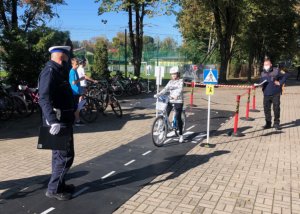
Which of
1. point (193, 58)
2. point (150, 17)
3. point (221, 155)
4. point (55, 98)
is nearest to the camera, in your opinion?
point (55, 98)

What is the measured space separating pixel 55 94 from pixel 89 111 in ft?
20.8

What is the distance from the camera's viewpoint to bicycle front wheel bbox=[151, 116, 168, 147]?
797 centimetres

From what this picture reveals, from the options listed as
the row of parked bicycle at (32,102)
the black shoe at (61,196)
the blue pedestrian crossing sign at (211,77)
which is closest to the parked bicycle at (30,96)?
the row of parked bicycle at (32,102)

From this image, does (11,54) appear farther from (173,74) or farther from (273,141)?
(273,141)

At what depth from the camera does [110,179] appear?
231 inches

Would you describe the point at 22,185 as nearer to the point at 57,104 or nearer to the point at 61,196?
the point at 61,196

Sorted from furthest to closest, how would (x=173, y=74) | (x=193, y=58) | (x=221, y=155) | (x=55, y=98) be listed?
(x=193, y=58) < (x=173, y=74) < (x=221, y=155) < (x=55, y=98)

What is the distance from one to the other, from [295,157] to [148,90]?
537 inches

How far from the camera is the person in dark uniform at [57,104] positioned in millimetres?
4523

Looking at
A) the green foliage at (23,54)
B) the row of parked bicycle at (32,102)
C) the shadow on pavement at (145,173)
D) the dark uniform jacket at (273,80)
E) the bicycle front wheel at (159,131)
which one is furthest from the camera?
the green foliage at (23,54)

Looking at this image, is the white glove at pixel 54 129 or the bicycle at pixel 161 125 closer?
the white glove at pixel 54 129

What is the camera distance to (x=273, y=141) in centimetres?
901

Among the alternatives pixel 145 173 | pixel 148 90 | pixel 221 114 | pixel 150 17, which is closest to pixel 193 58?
pixel 150 17

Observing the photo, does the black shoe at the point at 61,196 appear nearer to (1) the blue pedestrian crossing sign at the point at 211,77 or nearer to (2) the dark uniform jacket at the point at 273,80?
(1) the blue pedestrian crossing sign at the point at 211,77
